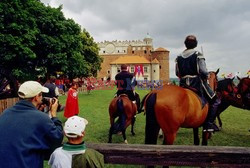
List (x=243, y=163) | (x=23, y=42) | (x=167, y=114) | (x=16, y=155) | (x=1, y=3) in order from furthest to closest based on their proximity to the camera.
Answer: (x=23, y=42)
(x=1, y=3)
(x=167, y=114)
(x=243, y=163)
(x=16, y=155)

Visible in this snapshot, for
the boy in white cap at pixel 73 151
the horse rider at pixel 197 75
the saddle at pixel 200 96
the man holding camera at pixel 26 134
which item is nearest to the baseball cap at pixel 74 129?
the boy in white cap at pixel 73 151

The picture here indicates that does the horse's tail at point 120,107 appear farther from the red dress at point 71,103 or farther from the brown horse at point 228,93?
the brown horse at point 228,93

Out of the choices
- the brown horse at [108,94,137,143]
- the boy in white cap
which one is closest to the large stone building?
the brown horse at [108,94,137,143]

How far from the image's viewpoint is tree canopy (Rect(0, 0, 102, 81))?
18250 millimetres

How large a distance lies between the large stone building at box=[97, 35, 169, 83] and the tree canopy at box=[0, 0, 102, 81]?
5222 centimetres

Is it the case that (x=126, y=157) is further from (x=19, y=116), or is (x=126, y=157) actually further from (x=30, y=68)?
(x=30, y=68)

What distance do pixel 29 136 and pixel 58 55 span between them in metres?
21.9

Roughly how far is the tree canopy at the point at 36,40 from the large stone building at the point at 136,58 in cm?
5222

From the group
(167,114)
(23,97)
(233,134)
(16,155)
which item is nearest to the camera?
(16,155)

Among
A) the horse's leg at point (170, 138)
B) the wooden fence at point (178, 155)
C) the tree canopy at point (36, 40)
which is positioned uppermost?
the tree canopy at point (36, 40)

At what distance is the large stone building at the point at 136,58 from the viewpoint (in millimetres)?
81500

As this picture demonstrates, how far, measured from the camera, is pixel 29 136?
7.80ft

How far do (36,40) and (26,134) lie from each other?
22600mm

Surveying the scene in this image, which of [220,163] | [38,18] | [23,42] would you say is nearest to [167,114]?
[220,163]
